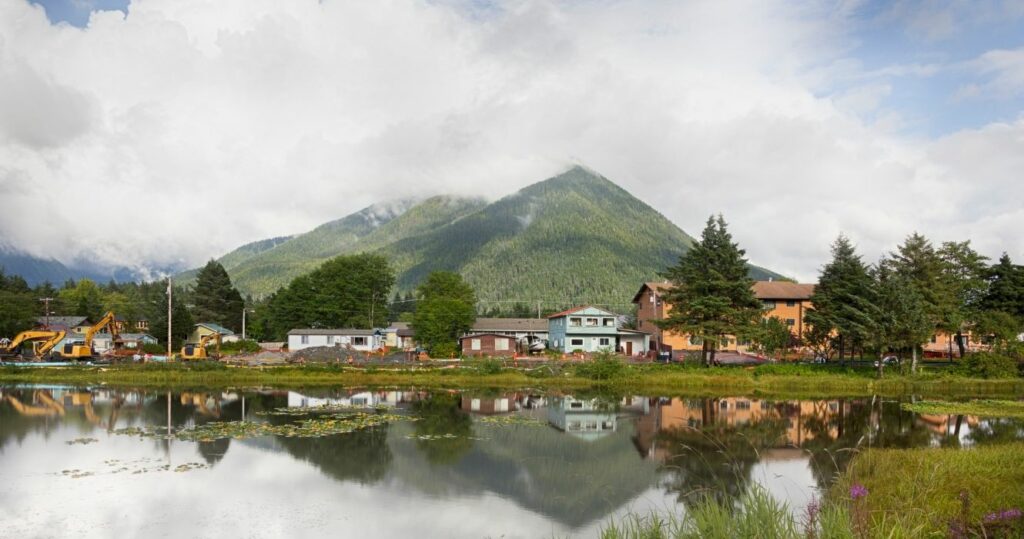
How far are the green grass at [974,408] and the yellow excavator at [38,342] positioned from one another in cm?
6505

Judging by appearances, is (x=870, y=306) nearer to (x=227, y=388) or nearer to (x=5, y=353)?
(x=227, y=388)

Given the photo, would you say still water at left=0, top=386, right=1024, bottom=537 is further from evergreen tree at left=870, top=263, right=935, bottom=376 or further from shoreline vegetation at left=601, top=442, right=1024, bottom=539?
evergreen tree at left=870, top=263, right=935, bottom=376

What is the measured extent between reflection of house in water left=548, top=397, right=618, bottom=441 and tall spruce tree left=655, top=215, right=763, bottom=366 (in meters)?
13.5

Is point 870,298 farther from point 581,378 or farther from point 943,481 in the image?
point 943,481

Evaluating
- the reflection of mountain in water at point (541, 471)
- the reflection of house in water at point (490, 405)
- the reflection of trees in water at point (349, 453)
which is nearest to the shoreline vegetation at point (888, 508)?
the reflection of mountain in water at point (541, 471)

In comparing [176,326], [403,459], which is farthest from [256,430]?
[176,326]

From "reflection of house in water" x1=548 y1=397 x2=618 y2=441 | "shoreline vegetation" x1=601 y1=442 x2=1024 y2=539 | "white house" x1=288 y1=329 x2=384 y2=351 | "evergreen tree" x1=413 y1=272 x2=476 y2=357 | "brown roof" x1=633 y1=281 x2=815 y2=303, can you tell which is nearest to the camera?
"shoreline vegetation" x1=601 y1=442 x2=1024 y2=539

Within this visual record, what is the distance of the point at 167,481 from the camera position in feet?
60.2

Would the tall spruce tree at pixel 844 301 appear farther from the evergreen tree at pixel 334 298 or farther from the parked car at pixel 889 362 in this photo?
the evergreen tree at pixel 334 298

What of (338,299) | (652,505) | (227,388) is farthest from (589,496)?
(338,299)

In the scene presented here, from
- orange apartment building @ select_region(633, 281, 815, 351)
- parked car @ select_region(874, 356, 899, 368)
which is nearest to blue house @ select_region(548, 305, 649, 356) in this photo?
orange apartment building @ select_region(633, 281, 815, 351)

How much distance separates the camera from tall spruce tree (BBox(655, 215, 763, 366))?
47969 mm

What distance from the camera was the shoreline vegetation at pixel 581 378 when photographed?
4359 cm

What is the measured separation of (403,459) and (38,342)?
56342mm
